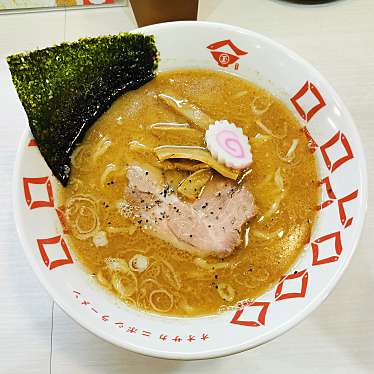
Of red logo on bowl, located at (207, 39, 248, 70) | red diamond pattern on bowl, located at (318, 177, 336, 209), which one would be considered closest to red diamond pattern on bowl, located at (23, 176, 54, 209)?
red logo on bowl, located at (207, 39, 248, 70)

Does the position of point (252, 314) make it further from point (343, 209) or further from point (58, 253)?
point (58, 253)

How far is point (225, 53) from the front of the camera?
63.8 inches

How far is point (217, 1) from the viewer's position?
202cm

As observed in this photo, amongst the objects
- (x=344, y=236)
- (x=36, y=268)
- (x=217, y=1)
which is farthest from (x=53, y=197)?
(x=217, y=1)

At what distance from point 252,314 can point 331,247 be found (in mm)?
263

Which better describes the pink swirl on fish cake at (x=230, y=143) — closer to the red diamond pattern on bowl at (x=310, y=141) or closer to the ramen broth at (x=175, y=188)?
the ramen broth at (x=175, y=188)

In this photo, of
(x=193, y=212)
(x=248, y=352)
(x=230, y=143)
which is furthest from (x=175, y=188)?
(x=248, y=352)

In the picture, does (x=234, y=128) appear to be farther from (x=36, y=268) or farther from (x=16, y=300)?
(x=16, y=300)

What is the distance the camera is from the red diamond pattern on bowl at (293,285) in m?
1.31

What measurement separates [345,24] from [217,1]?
0.48 metres

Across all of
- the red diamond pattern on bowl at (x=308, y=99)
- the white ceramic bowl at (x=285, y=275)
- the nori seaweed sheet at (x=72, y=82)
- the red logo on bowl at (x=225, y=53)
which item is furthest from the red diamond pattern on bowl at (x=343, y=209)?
the nori seaweed sheet at (x=72, y=82)

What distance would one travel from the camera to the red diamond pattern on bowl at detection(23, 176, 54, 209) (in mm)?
1386

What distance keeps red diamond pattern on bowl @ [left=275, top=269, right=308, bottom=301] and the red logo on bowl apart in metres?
0.67

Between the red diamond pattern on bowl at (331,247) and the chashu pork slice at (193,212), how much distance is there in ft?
0.62
